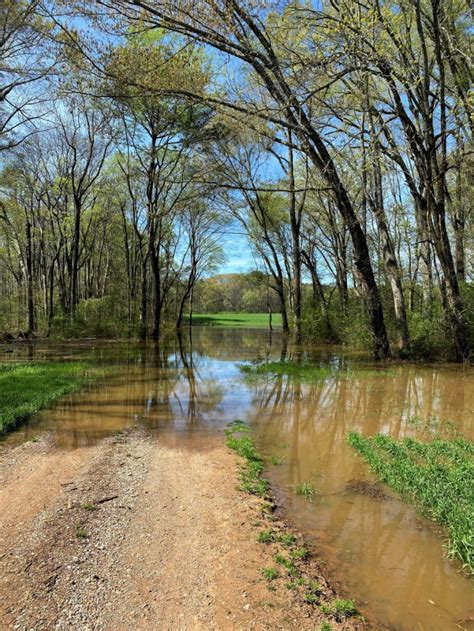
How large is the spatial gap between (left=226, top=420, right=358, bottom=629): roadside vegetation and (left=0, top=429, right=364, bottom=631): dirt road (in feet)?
0.17

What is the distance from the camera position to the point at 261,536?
342 centimetres

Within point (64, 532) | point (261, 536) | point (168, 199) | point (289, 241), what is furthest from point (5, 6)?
point (289, 241)

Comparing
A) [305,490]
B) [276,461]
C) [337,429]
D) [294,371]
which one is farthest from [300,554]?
[294,371]

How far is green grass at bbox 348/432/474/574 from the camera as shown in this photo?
10.8 ft

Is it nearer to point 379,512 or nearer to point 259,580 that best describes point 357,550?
point 379,512

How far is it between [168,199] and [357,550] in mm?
31228

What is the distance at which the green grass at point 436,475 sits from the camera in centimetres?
331

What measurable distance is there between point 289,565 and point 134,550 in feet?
4.12

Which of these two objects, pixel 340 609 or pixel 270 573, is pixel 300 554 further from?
pixel 340 609

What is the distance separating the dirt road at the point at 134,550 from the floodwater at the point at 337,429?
0.53 m

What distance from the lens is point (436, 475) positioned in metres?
4.28

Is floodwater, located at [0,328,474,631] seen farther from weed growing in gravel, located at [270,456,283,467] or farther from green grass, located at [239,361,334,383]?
green grass, located at [239,361,334,383]

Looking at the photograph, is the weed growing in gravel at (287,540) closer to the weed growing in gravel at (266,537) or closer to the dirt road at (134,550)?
the weed growing in gravel at (266,537)

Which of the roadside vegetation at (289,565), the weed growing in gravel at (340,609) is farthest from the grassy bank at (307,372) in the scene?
the weed growing in gravel at (340,609)
